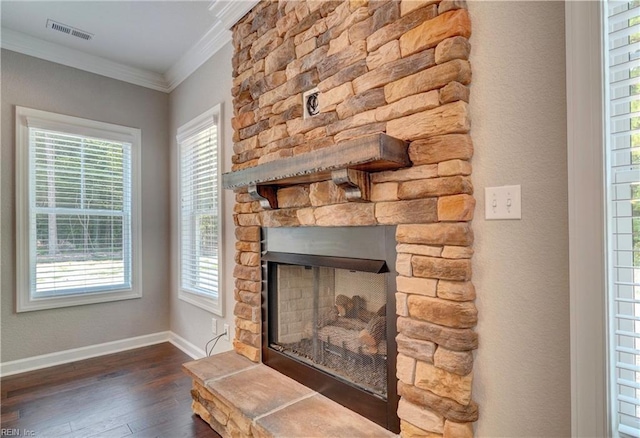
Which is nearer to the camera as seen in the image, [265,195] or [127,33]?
[265,195]

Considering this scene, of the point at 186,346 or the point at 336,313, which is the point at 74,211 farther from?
the point at 336,313

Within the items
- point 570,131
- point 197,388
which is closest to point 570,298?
point 570,131

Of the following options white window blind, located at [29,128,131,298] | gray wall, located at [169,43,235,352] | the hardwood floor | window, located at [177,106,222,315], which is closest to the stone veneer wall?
gray wall, located at [169,43,235,352]

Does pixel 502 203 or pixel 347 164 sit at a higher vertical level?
pixel 347 164

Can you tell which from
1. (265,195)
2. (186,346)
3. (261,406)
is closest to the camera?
(261,406)

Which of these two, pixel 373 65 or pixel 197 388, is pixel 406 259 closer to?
pixel 373 65

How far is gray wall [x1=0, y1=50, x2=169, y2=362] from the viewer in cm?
299

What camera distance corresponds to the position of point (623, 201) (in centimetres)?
103

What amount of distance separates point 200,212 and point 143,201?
0.93 m

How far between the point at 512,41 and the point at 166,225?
378 cm

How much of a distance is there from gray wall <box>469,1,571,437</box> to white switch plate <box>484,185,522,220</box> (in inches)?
0.9

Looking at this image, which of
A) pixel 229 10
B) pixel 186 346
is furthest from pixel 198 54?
pixel 186 346

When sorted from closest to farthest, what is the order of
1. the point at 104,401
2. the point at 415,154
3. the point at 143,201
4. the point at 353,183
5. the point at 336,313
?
the point at 415,154 < the point at 353,183 < the point at 336,313 < the point at 104,401 < the point at 143,201

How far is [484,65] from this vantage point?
4.29 ft
